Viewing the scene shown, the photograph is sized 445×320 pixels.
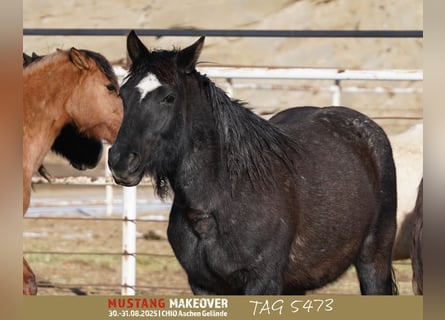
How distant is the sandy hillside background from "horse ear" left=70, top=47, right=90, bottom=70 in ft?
37.0

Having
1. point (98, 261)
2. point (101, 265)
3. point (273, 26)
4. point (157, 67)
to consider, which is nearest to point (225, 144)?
point (157, 67)

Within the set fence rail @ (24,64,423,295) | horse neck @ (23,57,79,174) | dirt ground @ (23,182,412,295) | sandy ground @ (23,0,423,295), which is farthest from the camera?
sandy ground @ (23,0,423,295)

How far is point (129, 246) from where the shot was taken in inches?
230

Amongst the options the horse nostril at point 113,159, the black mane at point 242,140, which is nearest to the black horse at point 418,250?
the black mane at point 242,140

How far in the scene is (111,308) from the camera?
151 inches

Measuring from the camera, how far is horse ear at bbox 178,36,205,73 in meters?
4.04

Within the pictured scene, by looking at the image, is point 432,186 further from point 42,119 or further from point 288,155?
point 42,119

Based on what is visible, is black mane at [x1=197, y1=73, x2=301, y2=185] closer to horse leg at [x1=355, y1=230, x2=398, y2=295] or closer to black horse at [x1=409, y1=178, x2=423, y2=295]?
→ black horse at [x1=409, y1=178, x2=423, y2=295]

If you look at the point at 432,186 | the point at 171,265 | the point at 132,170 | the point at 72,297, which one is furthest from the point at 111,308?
the point at 171,265

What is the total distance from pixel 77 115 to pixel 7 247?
1.86 m

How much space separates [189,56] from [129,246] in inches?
82.3

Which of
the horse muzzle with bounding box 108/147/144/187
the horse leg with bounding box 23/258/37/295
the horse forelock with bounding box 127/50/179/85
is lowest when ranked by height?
the horse leg with bounding box 23/258/37/295

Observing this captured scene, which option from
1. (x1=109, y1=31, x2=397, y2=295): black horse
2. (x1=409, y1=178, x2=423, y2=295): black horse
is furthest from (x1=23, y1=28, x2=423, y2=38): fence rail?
(x1=409, y1=178, x2=423, y2=295): black horse

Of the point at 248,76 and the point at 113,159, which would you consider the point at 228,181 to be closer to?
the point at 113,159
